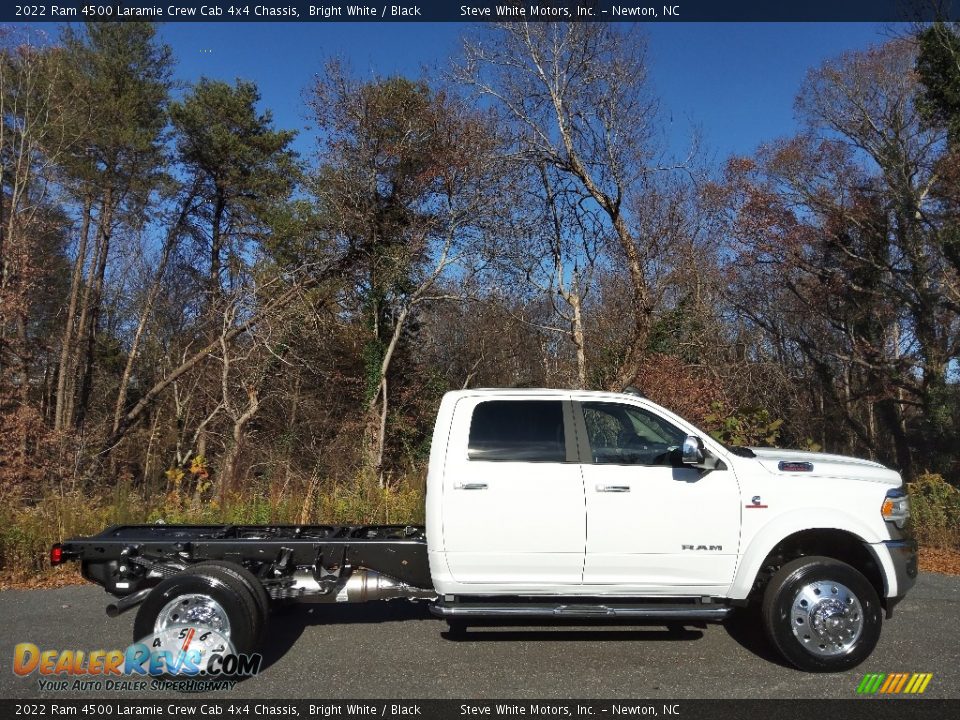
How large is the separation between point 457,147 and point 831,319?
12.5 metres

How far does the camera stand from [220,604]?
4.97 meters

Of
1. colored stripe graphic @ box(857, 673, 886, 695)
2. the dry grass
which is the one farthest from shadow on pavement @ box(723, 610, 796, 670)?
the dry grass

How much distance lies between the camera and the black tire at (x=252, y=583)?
5051 mm

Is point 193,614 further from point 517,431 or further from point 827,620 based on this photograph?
point 827,620

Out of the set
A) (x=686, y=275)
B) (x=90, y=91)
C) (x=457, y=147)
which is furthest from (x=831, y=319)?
(x=90, y=91)

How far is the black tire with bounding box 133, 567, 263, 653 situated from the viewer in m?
4.94

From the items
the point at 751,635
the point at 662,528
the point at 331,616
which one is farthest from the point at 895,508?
→ the point at 331,616

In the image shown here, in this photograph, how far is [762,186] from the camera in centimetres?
2075

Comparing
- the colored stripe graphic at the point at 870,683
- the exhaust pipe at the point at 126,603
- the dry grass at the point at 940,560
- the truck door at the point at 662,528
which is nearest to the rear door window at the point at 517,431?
the truck door at the point at 662,528

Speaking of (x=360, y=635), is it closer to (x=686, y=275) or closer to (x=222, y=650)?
(x=222, y=650)

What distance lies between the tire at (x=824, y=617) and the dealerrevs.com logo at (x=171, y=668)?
3657 mm

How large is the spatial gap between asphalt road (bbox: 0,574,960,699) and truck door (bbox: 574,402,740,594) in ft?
2.02

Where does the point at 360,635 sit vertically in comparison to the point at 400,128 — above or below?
below
